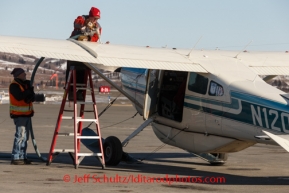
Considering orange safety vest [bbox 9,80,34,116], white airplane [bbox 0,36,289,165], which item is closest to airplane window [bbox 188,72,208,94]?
white airplane [bbox 0,36,289,165]

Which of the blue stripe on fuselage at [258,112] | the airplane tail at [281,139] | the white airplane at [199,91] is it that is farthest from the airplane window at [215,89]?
the airplane tail at [281,139]

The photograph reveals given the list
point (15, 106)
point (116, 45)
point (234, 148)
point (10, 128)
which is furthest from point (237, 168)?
point (10, 128)

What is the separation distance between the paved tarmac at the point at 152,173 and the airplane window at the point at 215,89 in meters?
1.60

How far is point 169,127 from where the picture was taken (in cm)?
1525

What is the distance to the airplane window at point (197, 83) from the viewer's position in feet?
46.3

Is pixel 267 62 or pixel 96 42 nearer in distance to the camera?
pixel 96 42

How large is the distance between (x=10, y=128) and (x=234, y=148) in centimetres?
1269

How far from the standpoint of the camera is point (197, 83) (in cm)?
1435

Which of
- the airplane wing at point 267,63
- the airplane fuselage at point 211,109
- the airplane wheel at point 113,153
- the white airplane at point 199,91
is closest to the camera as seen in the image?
the airplane fuselage at point 211,109

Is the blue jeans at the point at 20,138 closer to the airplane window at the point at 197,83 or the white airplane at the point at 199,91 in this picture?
the white airplane at the point at 199,91

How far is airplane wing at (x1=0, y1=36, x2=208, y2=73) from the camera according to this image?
Result: 13172mm

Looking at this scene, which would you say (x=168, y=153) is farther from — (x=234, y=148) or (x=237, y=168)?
(x=234, y=148)

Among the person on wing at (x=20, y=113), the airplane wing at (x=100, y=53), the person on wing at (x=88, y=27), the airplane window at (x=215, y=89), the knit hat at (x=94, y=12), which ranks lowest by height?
the person on wing at (x=20, y=113)

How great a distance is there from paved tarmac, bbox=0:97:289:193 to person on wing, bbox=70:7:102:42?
8.86 feet
